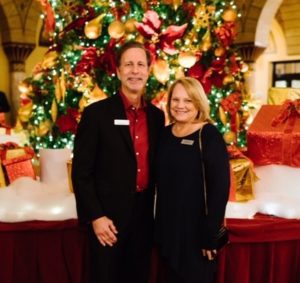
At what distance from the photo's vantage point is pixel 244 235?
6.79 feet

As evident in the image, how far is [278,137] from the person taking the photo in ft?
7.97

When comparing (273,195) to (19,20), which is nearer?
(273,195)

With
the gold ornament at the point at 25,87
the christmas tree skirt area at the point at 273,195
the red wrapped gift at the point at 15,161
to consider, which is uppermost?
the gold ornament at the point at 25,87

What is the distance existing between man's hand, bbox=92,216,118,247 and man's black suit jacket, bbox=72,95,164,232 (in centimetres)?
3

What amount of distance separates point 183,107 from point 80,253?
919 millimetres

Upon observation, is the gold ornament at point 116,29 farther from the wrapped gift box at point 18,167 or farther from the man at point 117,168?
the man at point 117,168

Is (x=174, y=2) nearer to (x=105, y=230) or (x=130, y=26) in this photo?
(x=130, y=26)

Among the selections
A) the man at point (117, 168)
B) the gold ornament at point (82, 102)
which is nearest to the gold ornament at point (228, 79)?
the gold ornament at point (82, 102)

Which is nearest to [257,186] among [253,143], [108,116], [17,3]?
[253,143]

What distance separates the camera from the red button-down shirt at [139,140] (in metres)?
1.79

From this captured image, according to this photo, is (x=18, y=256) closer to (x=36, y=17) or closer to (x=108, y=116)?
(x=108, y=116)

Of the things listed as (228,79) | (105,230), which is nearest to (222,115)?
(228,79)

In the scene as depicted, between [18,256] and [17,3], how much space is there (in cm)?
667

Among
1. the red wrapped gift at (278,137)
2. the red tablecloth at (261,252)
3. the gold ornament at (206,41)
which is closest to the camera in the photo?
the red tablecloth at (261,252)
